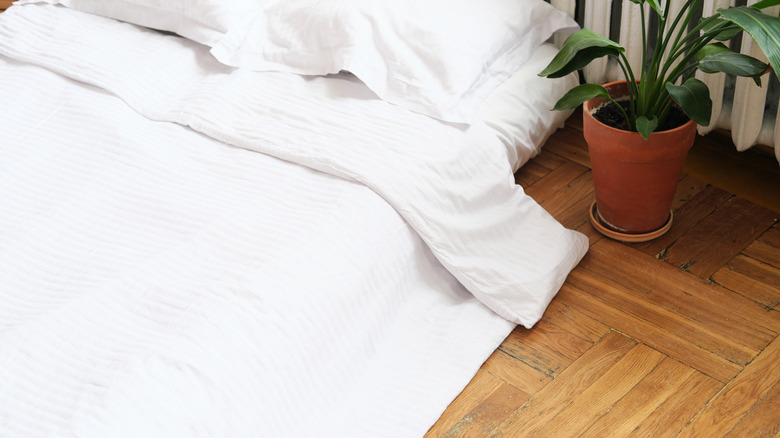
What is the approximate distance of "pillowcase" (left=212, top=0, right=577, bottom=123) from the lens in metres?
1.60

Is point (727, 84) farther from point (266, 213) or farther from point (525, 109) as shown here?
point (266, 213)

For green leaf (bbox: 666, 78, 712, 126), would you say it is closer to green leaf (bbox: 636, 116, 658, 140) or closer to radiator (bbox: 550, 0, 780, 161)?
green leaf (bbox: 636, 116, 658, 140)

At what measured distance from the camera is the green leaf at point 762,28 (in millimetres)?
1249

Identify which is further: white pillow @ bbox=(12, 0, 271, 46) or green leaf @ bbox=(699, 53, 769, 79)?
white pillow @ bbox=(12, 0, 271, 46)

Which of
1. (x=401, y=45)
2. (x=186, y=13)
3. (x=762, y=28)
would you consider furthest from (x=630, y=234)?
(x=186, y=13)

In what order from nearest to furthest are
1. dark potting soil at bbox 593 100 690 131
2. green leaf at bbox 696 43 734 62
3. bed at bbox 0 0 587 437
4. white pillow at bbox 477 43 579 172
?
bed at bbox 0 0 587 437 → green leaf at bbox 696 43 734 62 → dark potting soil at bbox 593 100 690 131 → white pillow at bbox 477 43 579 172

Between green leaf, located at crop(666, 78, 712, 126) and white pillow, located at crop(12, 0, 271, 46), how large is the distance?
3.25 ft

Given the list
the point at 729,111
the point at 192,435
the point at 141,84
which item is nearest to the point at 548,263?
the point at 729,111

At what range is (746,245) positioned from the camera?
65.2 inches

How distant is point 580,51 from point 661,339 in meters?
0.59

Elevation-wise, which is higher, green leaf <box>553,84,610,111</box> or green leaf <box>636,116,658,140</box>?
green leaf <box>553,84,610,111</box>

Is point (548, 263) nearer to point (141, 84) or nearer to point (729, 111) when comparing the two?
point (729, 111)

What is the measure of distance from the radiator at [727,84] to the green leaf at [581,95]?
1.09 ft

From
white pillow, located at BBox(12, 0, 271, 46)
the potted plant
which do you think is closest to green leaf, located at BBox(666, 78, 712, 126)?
the potted plant
